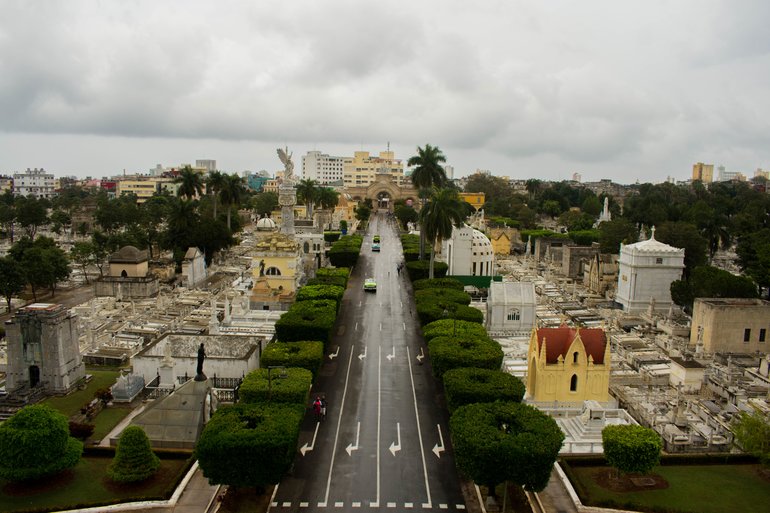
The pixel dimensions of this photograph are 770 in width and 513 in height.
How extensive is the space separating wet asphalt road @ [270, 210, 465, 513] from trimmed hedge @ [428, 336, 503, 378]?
254 cm

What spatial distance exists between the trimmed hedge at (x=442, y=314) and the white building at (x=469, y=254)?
89.4ft

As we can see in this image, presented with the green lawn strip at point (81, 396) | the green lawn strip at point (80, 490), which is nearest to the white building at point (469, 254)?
the green lawn strip at point (81, 396)

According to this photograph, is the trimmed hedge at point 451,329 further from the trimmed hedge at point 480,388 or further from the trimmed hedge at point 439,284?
the trimmed hedge at point 439,284

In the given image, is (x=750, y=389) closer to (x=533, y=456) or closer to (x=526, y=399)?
(x=526, y=399)

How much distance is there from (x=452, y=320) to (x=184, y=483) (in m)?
23.6

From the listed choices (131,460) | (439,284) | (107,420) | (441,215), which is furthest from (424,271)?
(131,460)

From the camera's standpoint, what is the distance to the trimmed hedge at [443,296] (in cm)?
5409

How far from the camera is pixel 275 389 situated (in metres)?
32.0

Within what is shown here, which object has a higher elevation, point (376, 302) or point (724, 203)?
point (724, 203)

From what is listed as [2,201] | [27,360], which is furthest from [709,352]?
[2,201]

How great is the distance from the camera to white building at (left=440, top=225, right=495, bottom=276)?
256 feet

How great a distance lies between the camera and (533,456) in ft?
82.4

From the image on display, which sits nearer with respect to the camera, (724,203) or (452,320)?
(452,320)

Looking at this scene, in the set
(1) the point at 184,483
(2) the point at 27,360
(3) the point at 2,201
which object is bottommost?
(1) the point at 184,483
